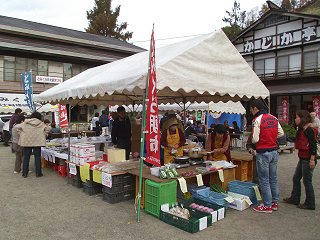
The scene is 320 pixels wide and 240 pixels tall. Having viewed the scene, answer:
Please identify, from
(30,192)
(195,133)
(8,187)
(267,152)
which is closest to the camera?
(267,152)

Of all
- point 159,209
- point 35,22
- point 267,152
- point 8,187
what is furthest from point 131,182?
point 35,22

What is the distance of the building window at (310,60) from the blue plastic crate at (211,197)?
19942 mm

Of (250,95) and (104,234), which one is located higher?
(250,95)

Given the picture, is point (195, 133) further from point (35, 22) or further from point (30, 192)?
point (35, 22)

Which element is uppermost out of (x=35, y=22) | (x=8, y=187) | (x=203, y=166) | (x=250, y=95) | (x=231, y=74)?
(x=35, y=22)

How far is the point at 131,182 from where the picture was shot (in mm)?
5828

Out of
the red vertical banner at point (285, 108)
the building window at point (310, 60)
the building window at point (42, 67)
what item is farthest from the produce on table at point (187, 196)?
the building window at point (42, 67)

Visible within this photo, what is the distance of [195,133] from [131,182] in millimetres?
9260

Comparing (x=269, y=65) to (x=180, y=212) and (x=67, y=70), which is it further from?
(x=180, y=212)

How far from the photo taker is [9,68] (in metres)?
23.7

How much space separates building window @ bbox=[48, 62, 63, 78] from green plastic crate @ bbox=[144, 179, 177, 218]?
23707mm

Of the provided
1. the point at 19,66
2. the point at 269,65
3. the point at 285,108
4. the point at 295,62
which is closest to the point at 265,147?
the point at 285,108

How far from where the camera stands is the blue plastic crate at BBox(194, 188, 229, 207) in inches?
201

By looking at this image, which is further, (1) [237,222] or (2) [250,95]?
(2) [250,95]
